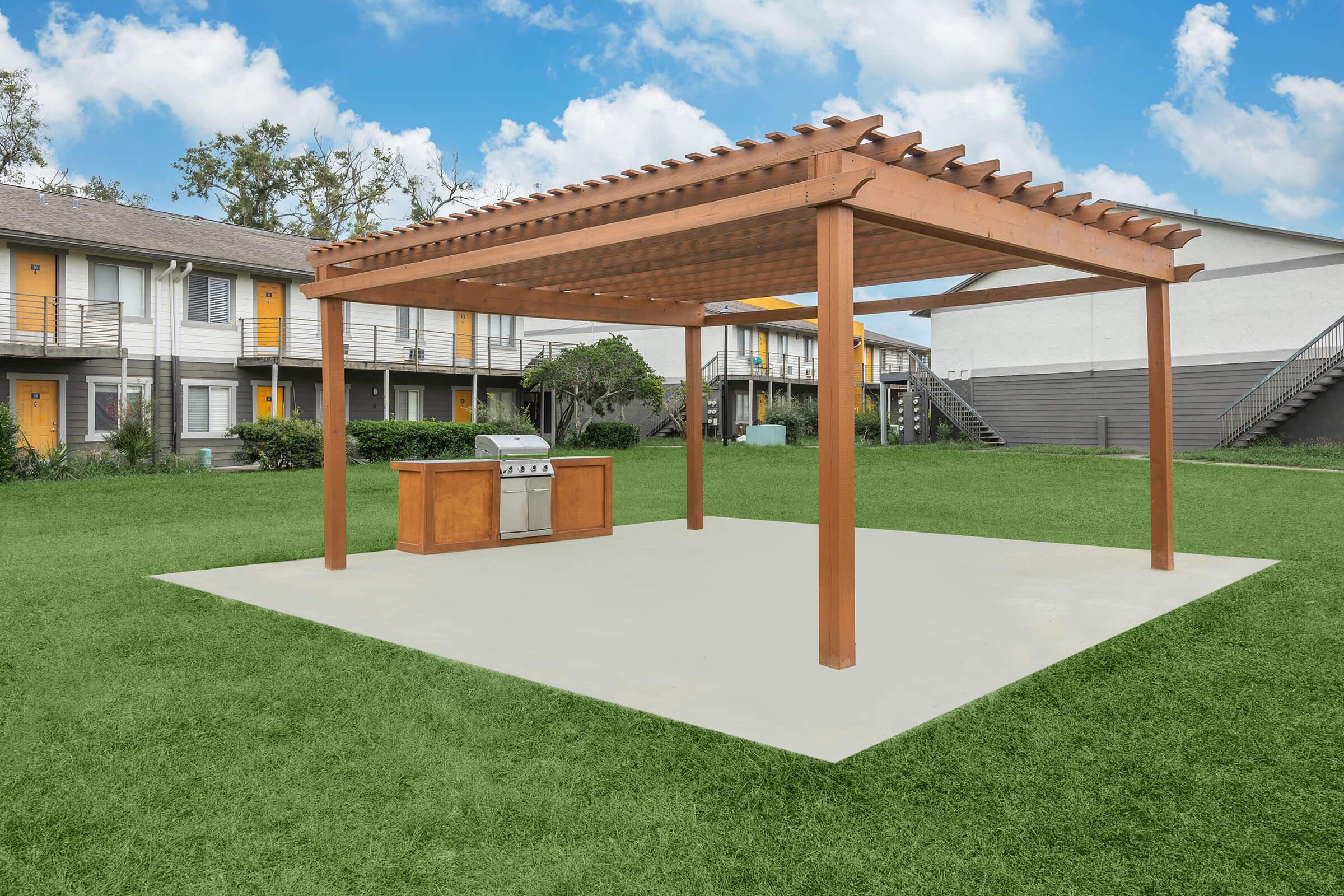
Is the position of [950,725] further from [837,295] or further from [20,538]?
[20,538]

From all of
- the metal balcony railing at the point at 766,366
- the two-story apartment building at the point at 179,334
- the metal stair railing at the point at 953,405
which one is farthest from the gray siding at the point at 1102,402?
the two-story apartment building at the point at 179,334

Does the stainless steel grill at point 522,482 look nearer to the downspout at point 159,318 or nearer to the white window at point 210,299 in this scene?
the downspout at point 159,318

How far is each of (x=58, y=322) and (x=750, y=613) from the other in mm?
19105

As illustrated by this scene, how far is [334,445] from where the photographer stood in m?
8.52

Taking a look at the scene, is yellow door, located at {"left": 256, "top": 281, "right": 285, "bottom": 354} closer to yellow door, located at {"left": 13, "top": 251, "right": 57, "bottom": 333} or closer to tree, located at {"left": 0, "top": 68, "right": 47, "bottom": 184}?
yellow door, located at {"left": 13, "top": 251, "right": 57, "bottom": 333}

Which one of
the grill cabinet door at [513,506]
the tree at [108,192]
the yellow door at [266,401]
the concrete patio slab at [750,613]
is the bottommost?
the concrete patio slab at [750,613]

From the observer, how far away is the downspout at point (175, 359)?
69.6 feet

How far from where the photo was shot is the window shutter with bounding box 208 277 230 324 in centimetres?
2228

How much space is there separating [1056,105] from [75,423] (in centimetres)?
2521

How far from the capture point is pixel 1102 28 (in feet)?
85.7

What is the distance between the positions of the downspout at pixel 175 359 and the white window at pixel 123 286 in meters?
0.53

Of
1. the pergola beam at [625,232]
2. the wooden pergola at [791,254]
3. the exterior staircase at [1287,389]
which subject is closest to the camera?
the pergola beam at [625,232]

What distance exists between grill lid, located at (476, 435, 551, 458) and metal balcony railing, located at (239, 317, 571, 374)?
12788 mm

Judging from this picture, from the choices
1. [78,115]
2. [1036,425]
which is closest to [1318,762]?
[1036,425]
